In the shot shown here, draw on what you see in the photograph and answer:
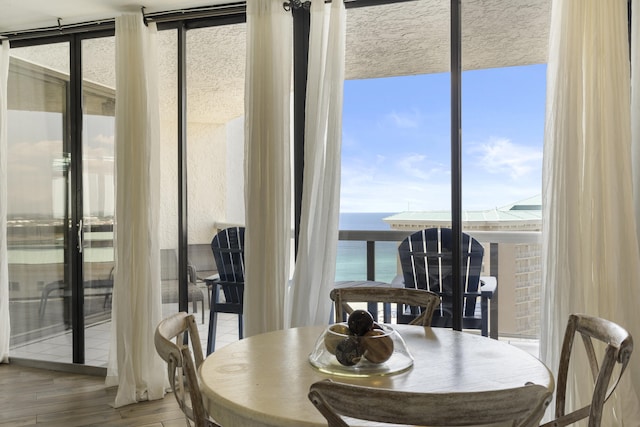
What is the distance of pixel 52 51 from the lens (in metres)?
4.08

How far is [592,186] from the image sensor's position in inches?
104

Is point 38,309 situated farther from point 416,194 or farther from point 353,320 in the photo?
point 353,320

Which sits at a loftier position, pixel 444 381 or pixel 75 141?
pixel 75 141

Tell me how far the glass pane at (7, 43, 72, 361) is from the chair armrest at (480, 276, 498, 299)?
3.10 m

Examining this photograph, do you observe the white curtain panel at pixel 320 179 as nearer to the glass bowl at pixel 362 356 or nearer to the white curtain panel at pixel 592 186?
the white curtain panel at pixel 592 186

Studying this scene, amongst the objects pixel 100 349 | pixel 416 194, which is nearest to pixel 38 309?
pixel 100 349

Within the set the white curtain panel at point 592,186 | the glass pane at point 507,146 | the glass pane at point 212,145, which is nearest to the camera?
the white curtain panel at point 592,186

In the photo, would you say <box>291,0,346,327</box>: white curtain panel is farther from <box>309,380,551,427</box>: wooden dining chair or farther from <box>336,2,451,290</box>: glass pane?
<box>309,380,551,427</box>: wooden dining chair

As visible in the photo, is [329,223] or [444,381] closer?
[444,381]

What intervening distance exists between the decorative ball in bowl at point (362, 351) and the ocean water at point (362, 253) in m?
1.73

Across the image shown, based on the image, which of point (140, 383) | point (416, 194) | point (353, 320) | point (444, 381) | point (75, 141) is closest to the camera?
point (444, 381)

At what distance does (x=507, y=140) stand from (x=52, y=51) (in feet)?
11.4

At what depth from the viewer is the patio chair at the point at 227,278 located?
3.61 m

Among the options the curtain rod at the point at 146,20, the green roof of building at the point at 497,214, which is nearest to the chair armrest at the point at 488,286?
the green roof of building at the point at 497,214
